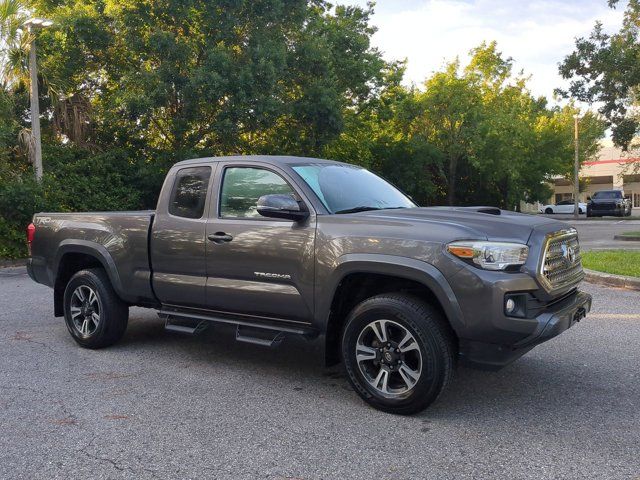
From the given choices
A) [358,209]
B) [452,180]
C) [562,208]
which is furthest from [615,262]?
[562,208]

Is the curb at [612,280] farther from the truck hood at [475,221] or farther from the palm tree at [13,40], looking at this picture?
the palm tree at [13,40]

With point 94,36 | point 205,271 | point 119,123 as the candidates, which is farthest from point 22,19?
point 205,271

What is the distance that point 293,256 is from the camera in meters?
4.50

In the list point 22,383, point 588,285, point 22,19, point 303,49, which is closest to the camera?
point 22,383

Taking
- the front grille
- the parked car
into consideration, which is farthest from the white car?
the front grille

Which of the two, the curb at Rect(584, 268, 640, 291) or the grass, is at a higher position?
the grass

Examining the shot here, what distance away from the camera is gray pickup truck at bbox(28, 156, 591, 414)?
150 inches

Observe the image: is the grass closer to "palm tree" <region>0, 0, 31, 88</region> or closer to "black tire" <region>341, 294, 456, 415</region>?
"black tire" <region>341, 294, 456, 415</region>

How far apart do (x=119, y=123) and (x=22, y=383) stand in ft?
54.7

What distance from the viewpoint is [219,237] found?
4.95 metres

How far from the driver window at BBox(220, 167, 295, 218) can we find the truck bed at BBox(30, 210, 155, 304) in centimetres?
87

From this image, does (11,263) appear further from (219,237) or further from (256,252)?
(256,252)

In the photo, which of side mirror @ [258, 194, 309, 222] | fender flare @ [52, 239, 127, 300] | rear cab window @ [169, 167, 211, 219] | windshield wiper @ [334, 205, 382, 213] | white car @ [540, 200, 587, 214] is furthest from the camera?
white car @ [540, 200, 587, 214]

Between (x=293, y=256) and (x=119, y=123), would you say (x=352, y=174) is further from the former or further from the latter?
(x=119, y=123)
